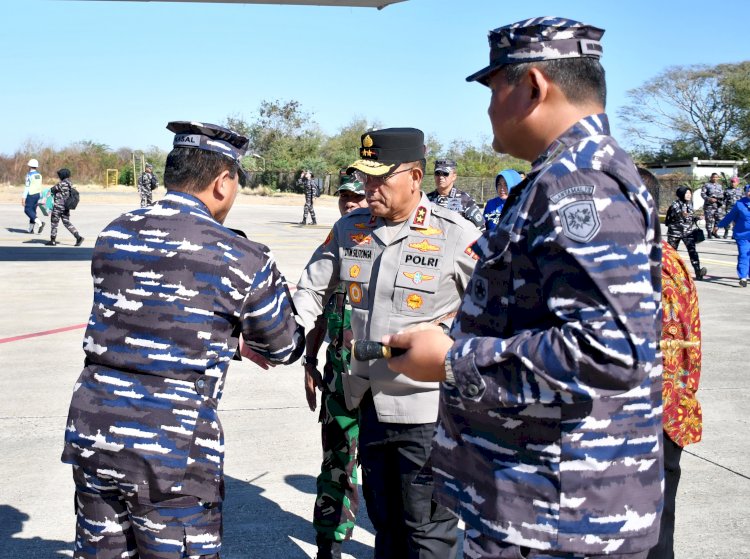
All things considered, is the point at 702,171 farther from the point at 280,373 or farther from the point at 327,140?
the point at 280,373

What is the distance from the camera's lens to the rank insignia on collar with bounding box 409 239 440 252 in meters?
3.29

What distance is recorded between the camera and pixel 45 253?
16.5m

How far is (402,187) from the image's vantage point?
335 cm

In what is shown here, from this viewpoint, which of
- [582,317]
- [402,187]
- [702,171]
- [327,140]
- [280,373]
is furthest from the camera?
[327,140]

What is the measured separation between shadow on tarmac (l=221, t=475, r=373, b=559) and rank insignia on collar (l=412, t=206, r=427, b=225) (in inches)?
69.5

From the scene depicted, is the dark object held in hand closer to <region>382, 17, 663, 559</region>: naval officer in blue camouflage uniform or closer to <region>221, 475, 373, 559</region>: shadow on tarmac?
<region>382, 17, 663, 559</region>: naval officer in blue camouflage uniform

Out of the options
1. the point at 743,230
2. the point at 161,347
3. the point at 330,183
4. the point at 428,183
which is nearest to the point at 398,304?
the point at 161,347

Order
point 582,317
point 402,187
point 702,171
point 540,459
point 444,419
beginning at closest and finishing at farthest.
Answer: point 582,317 → point 540,459 → point 444,419 → point 402,187 → point 702,171

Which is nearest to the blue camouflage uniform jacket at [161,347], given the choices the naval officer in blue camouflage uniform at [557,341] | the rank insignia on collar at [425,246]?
the naval officer in blue camouflage uniform at [557,341]

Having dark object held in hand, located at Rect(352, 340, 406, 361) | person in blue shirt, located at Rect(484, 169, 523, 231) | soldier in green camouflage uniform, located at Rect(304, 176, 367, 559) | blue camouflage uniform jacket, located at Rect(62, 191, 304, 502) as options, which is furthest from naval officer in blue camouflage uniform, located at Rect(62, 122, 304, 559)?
person in blue shirt, located at Rect(484, 169, 523, 231)

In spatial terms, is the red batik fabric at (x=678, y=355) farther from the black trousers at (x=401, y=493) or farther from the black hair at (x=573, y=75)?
the black hair at (x=573, y=75)

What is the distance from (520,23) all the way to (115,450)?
1.59 m

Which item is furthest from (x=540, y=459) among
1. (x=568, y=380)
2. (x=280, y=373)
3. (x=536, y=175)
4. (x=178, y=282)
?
(x=280, y=373)

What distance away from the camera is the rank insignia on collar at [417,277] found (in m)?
3.23
